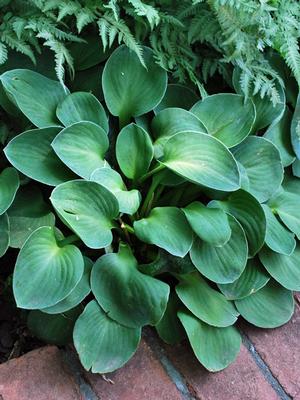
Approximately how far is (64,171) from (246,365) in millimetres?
566

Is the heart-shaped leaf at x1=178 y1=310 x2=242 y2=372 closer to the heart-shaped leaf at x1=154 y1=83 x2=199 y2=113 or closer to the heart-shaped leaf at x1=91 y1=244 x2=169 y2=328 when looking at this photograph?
the heart-shaped leaf at x1=91 y1=244 x2=169 y2=328

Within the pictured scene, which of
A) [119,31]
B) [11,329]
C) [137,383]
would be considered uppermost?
[119,31]

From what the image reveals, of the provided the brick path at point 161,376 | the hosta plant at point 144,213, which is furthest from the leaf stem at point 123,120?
the brick path at point 161,376

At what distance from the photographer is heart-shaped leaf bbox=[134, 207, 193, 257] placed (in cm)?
107

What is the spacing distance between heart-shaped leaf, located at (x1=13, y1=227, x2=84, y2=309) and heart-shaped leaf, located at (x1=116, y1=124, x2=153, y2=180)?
0.75 ft

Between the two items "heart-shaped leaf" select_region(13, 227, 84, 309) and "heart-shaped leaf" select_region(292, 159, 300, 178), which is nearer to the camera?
"heart-shaped leaf" select_region(13, 227, 84, 309)

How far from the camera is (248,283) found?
1.23 metres

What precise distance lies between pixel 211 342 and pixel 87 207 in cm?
38

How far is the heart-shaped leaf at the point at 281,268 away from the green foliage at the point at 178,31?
0.35m

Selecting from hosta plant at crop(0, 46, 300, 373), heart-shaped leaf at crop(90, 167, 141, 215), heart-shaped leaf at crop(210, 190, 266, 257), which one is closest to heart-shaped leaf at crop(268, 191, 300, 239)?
hosta plant at crop(0, 46, 300, 373)

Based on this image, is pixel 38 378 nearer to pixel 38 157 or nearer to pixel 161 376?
pixel 161 376

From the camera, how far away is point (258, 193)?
125cm

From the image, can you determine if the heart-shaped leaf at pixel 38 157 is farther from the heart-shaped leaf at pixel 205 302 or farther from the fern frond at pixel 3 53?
the heart-shaped leaf at pixel 205 302

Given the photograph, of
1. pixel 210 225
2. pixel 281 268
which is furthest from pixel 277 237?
pixel 210 225
